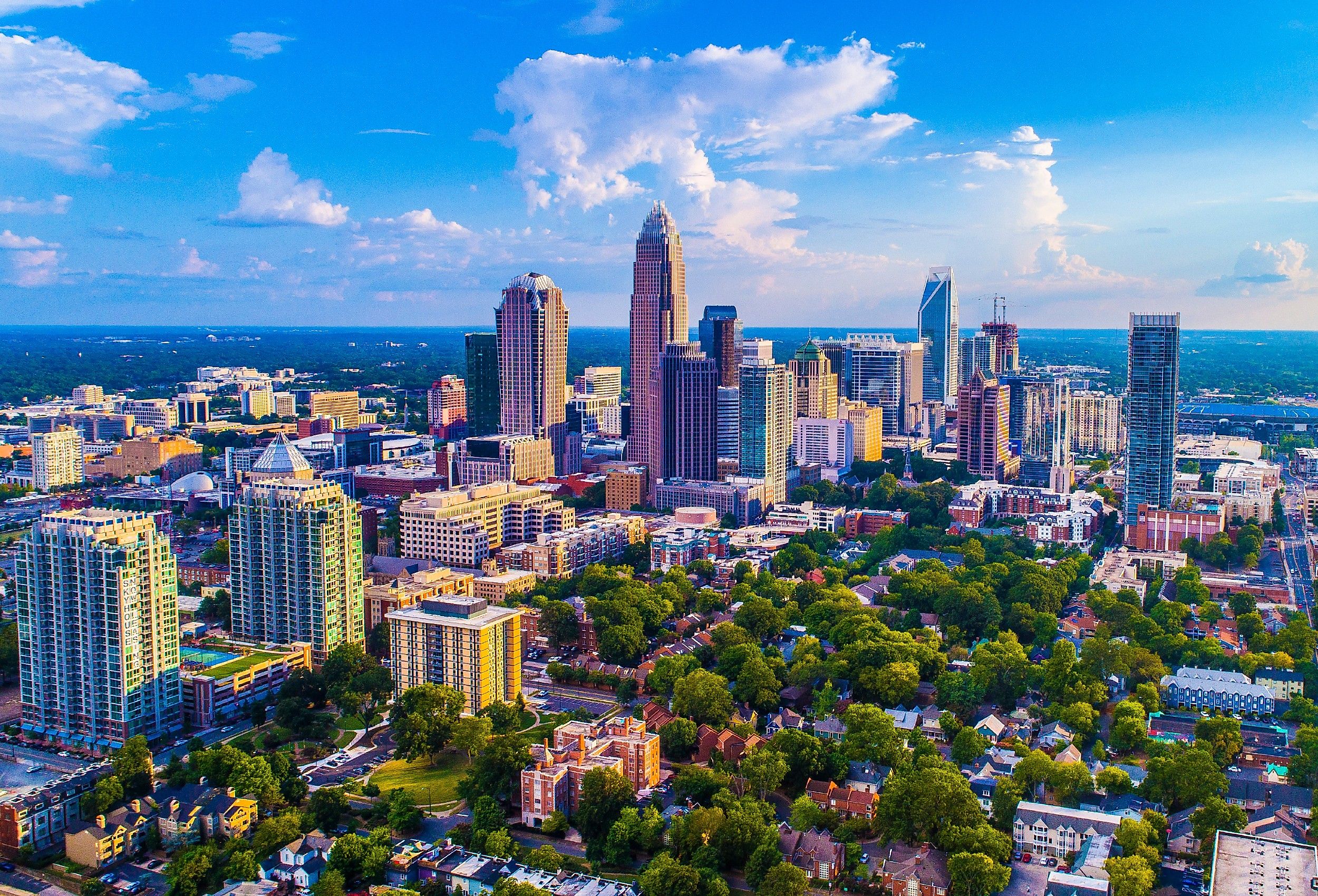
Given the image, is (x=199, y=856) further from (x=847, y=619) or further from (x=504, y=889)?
(x=847, y=619)

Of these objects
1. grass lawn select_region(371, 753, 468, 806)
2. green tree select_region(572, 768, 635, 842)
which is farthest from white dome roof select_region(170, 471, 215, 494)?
green tree select_region(572, 768, 635, 842)

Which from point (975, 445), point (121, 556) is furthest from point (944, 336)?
point (121, 556)

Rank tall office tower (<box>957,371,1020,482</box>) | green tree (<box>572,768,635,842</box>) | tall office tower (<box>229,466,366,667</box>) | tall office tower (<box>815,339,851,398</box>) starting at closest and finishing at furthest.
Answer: green tree (<box>572,768,635,842</box>) < tall office tower (<box>229,466,366,667</box>) < tall office tower (<box>957,371,1020,482</box>) < tall office tower (<box>815,339,851,398</box>)

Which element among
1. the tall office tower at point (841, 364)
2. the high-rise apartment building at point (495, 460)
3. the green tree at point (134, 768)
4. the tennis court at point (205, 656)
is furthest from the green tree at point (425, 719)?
the tall office tower at point (841, 364)

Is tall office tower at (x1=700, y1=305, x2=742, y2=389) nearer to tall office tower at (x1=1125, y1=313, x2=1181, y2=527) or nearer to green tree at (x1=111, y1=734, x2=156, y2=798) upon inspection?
tall office tower at (x1=1125, y1=313, x2=1181, y2=527)

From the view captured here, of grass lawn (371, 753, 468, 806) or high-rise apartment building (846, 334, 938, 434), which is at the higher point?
high-rise apartment building (846, 334, 938, 434)

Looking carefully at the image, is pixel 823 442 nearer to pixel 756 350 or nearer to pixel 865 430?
pixel 865 430
